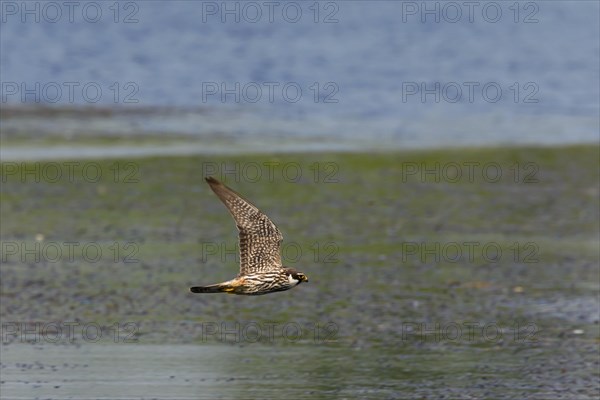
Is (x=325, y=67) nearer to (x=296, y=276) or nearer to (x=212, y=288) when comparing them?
(x=296, y=276)

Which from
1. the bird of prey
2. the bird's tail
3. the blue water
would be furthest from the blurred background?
the bird's tail

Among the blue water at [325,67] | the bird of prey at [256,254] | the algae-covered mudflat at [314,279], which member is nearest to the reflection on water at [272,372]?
the algae-covered mudflat at [314,279]

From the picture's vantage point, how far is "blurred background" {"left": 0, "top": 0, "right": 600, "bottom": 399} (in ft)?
46.3

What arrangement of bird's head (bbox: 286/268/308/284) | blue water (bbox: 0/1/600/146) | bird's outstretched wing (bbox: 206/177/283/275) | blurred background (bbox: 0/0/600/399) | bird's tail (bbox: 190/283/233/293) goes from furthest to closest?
blue water (bbox: 0/1/600/146) → blurred background (bbox: 0/0/600/399) → bird's outstretched wing (bbox: 206/177/283/275) → bird's head (bbox: 286/268/308/284) → bird's tail (bbox: 190/283/233/293)

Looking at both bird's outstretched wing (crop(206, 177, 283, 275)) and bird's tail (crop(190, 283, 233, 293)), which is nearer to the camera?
bird's tail (crop(190, 283, 233, 293))

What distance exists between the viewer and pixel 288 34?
2052 inches

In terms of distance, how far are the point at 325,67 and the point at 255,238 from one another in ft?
98.4

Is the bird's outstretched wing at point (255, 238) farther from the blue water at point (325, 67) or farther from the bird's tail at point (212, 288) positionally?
the blue water at point (325, 67)

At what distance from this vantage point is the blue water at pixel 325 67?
32.0m

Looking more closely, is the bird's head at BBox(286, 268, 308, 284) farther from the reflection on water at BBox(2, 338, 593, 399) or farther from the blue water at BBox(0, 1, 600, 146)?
the blue water at BBox(0, 1, 600, 146)

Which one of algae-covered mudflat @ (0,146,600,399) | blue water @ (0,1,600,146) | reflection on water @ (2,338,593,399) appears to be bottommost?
reflection on water @ (2,338,593,399)

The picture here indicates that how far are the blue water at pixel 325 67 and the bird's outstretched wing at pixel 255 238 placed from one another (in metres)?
16.5

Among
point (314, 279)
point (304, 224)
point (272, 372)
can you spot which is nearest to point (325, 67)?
point (304, 224)

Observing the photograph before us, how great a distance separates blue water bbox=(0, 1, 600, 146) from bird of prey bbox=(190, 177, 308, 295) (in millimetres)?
16507
